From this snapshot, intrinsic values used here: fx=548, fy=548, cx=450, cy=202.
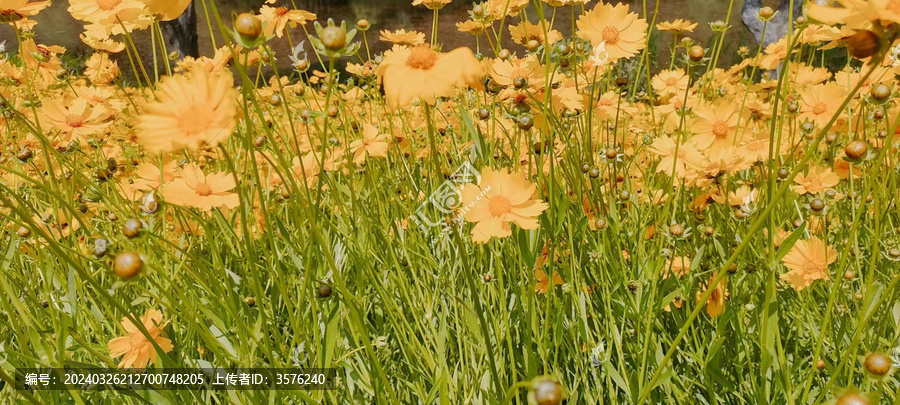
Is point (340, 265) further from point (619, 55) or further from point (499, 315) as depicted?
point (619, 55)

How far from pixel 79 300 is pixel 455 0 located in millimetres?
6875

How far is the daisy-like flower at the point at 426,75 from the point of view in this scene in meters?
0.44

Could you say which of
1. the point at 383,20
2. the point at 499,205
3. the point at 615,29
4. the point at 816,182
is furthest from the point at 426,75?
the point at 383,20

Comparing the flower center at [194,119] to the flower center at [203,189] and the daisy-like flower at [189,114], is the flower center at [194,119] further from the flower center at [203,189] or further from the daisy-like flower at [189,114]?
the flower center at [203,189]

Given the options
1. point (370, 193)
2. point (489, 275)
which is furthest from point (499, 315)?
point (370, 193)

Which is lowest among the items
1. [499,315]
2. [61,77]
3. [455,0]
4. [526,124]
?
[455,0]

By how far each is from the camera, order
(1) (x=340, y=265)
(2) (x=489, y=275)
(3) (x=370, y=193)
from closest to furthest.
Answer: (2) (x=489, y=275)
(1) (x=340, y=265)
(3) (x=370, y=193)

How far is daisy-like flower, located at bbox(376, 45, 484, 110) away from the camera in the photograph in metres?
0.44

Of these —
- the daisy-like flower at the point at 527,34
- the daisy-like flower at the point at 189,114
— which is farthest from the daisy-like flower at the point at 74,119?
the daisy-like flower at the point at 527,34

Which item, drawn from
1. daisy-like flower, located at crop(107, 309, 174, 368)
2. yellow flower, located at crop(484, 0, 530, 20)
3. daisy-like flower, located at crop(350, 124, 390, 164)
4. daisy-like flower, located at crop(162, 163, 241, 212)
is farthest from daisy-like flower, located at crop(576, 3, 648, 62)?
daisy-like flower, located at crop(107, 309, 174, 368)

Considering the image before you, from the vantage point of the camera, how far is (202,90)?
37 cm

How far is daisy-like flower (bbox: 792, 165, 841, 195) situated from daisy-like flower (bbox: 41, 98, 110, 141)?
104 centimetres

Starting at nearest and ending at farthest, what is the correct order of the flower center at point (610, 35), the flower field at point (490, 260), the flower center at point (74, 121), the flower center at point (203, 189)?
the flower field at point (490, 260) → the flower center at point (203, 189) → the flower center at point (610, 35) → the flower center at point (74, 121)

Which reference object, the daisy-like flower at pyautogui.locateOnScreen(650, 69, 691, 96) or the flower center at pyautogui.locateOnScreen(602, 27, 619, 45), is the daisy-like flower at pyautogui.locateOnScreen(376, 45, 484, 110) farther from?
the daisy-like flower at pyautogui.locateOnScreen(650, 69, 691, 96)
